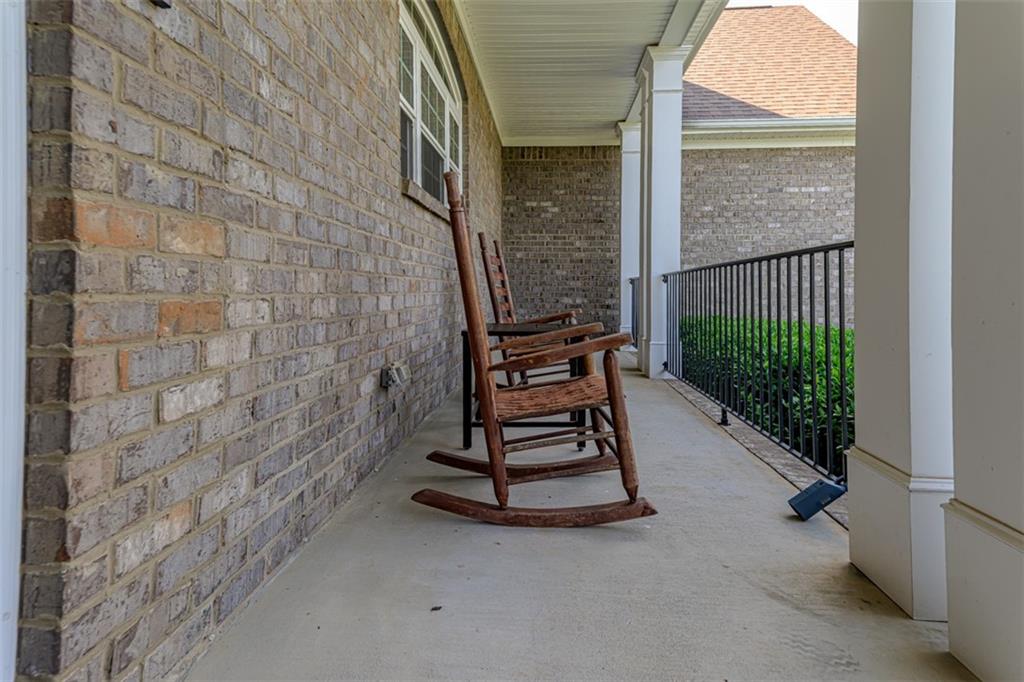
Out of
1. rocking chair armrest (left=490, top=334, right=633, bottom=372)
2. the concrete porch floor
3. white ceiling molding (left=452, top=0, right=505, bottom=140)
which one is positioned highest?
white ceiling molding (left=452, top=0, right=505, bottom=140)

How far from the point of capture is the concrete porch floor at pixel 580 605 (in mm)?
1097

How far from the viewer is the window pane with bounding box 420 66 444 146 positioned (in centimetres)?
351

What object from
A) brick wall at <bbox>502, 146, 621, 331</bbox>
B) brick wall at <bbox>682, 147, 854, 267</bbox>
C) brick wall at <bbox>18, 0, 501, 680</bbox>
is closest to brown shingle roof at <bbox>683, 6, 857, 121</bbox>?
brick wall at <bbox>682, 147, 854, 267</bbox>

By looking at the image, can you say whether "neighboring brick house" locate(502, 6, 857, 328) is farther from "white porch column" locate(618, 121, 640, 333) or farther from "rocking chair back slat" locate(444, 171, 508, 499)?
"rocking chair back slat" locate(444, 171, 508, 499)

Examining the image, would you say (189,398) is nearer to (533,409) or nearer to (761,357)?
(533,409)

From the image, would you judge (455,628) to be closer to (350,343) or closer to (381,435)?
(350,343)

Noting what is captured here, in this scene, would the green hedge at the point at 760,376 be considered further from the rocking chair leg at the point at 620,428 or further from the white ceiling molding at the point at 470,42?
the white ceiling molding at the point at 470,42

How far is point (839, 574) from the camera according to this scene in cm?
145

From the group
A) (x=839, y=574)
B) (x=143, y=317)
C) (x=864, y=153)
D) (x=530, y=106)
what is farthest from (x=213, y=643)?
(x=530, y=106)

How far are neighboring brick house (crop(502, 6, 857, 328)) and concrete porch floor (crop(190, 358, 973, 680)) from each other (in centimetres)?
649

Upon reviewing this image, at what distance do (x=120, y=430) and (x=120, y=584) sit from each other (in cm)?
24

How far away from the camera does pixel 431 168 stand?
3.76m

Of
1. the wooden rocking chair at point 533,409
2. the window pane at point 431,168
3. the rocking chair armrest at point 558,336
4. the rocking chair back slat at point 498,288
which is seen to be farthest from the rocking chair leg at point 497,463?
the window pane at point 431,168

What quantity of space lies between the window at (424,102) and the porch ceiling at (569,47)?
0.78m
